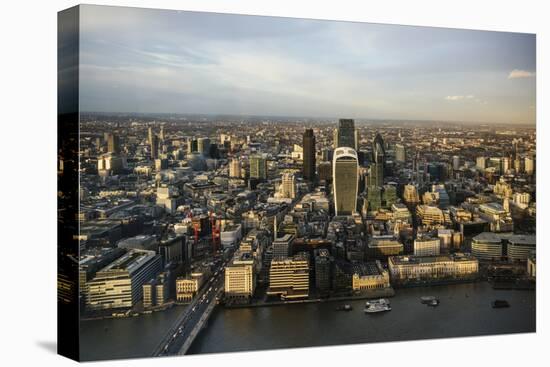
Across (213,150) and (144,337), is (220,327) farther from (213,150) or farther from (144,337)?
(213,150)

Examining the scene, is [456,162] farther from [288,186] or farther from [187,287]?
[187,287]

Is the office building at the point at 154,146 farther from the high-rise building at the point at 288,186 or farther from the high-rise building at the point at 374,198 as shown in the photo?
the high-rise building at the point at 374,198


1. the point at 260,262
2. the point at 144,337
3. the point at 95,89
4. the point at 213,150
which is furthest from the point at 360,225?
the point at 95,89

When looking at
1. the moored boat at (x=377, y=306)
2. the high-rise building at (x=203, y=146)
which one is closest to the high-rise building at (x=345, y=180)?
the moored boat at (x=377, y=306)

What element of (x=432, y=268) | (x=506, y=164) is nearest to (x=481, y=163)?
(x=506, y=164)

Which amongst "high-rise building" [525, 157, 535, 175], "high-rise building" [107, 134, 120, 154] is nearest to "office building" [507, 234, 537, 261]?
"high-rise building" [525, 157, 535, 175]

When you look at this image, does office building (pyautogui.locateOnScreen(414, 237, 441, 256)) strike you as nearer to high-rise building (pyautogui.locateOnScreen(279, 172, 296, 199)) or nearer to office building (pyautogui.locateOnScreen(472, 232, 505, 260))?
office building (pyautogui.locateOnScreen(472, 232, 505, 260))

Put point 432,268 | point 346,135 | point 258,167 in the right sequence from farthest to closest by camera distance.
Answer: point 432,268 → point 346,135 → point 258,167
